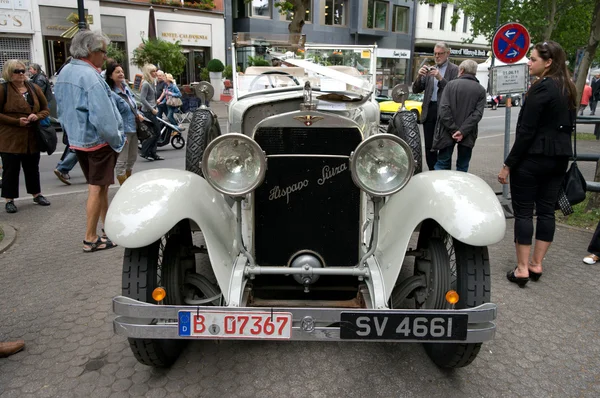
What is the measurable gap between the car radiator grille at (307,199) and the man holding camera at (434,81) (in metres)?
3.97

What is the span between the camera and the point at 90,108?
169 inches

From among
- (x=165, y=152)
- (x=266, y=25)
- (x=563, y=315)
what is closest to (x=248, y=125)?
(x=563, y=315)

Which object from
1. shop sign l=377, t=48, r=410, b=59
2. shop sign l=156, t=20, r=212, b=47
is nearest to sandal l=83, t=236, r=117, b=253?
shop sign l=156, t=20, r=212, b=47

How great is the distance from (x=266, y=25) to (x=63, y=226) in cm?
2534

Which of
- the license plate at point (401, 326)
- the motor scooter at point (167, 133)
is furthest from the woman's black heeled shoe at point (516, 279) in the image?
the motor scooter at point (167, 133)

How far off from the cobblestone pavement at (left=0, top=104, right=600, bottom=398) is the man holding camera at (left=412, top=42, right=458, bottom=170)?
3148mm

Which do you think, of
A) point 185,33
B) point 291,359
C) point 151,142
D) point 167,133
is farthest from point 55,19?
point 291,359

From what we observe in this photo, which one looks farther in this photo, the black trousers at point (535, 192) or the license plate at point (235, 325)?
the black trousers at point (535, 192)

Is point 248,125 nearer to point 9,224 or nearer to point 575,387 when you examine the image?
point 575,387

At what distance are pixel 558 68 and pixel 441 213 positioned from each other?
7.03 feet

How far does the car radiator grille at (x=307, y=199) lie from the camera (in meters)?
2.84

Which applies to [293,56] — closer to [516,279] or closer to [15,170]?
[516,279]

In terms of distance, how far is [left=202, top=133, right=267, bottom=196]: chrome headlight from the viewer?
251 cm

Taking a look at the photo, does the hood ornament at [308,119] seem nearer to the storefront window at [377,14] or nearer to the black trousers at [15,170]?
the black trousers at [15,170]
